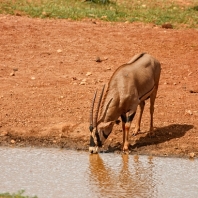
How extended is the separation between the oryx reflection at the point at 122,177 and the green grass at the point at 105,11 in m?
9.60

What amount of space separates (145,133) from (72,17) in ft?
27.3

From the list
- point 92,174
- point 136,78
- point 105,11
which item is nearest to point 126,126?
point 136,78

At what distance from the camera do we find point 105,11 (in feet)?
72.6

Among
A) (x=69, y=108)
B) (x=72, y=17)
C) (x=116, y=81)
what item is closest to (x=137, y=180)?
(x=116, y=81)

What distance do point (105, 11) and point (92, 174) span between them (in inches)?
443

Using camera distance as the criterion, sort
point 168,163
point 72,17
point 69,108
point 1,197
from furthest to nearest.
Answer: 1. point 72,17
2. point 69,108
3. point 168,163
4. point 1,197

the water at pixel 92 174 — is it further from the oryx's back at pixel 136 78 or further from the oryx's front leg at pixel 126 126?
the oryx's back at pixel 136 78

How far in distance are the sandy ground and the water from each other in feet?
1.70

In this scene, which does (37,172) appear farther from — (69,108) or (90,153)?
(69,108)

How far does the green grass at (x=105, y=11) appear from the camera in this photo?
70.1ft

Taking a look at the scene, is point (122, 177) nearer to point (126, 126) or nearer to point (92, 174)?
point (92, 174)

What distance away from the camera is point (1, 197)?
9141 millimetres

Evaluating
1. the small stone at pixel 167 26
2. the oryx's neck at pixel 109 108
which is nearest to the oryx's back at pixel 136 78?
the oryx's neck at pixel 109 108

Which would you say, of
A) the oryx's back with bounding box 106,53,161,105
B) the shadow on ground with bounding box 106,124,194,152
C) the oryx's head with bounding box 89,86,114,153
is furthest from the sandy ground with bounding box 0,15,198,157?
the oryx's back with bounding box 106,53,161,105
